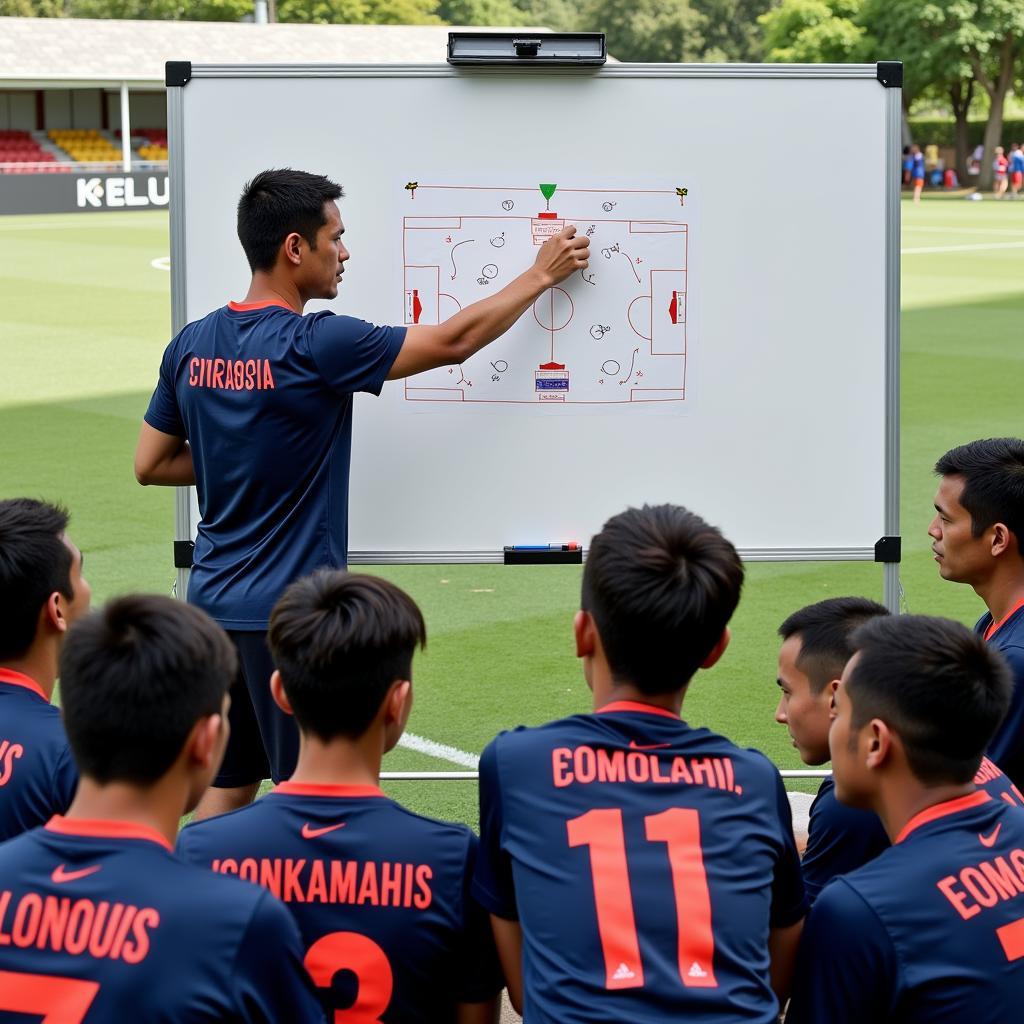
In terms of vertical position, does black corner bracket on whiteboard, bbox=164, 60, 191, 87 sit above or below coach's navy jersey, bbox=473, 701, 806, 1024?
above

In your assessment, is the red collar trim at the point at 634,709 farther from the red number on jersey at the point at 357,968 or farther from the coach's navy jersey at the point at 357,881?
the red number on jersey at the point at 357,968

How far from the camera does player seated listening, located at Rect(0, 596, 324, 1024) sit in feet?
7.10

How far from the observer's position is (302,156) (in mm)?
5188

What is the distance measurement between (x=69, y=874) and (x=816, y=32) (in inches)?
2639

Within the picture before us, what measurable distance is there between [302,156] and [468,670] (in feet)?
9.12

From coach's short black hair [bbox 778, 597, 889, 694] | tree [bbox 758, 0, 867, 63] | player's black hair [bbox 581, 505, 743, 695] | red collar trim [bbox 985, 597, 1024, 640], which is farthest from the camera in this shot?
tree [bbox 758, 0, 867, 63]

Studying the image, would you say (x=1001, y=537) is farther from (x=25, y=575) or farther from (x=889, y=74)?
(x=25, y=575)

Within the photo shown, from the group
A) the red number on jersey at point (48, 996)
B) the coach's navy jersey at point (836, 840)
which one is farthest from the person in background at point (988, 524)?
the red number on jersey at point (48, 996)

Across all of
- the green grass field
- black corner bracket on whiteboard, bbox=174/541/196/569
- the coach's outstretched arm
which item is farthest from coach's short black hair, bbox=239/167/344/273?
the green grass field

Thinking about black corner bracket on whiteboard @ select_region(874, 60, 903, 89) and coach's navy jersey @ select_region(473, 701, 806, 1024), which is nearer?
coach's navy jersey @ select_region(473, 701, 806, 1024)

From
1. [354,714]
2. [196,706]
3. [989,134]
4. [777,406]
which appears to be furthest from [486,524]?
[989,134]

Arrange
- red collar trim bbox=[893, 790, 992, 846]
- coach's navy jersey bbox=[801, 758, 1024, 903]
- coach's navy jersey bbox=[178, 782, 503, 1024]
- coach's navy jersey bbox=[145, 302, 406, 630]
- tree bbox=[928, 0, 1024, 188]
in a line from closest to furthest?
coach's navy jersey bbox=[178, 782, 503, 1024] → red collar trim bbox=[893, 790, 992, 846] → coach's navy jersey bbox=[801, 758, 1024, 903] → coach's navy jersey bbox=[145, 302, 406, 630] → tree bbox=[928, 0, 1024, 188]

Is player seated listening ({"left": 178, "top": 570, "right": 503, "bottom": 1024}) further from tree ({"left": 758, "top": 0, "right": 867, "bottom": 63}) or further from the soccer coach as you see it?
tree ({"left": 758, "top": 0, "right": 867, "bottom": 63})

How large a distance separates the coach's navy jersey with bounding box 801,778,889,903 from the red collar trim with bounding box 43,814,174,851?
1471 millimetres
